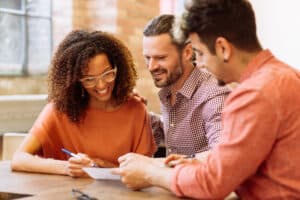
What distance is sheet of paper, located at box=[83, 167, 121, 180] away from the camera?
181 centimetres

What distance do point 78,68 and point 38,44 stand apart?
1.48 metres

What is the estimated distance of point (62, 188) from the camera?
175 cm

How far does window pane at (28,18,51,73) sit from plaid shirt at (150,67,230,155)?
1364mm

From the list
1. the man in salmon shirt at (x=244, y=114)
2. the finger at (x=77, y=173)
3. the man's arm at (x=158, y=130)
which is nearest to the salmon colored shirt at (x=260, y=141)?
the man in salmon shirt at (x=244, y=114)

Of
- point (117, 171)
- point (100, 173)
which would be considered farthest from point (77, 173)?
point (117, 171)

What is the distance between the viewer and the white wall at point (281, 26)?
4.25 meters

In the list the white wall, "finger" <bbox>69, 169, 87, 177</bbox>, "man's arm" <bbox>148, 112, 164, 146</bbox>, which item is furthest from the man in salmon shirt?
the white wall

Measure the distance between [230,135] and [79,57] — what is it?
0.93 metres

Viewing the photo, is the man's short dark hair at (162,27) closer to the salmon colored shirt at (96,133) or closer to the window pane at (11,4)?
the salmon colored shirt at (96,133)

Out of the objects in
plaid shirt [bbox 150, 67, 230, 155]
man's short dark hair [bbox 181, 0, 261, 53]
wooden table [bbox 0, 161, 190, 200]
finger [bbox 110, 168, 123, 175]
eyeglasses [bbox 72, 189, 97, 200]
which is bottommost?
wooden table [bbox 0, 161, 190, 200]

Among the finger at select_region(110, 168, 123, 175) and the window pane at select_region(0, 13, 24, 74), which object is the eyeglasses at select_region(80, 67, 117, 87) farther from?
the window pane at select_region(0, 13, 24, 74)

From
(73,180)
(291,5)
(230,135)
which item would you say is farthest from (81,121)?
(291,5)

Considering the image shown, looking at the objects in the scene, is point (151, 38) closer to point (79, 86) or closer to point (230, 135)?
point (79, 86)

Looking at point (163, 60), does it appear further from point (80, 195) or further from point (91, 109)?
point (80, 195)
